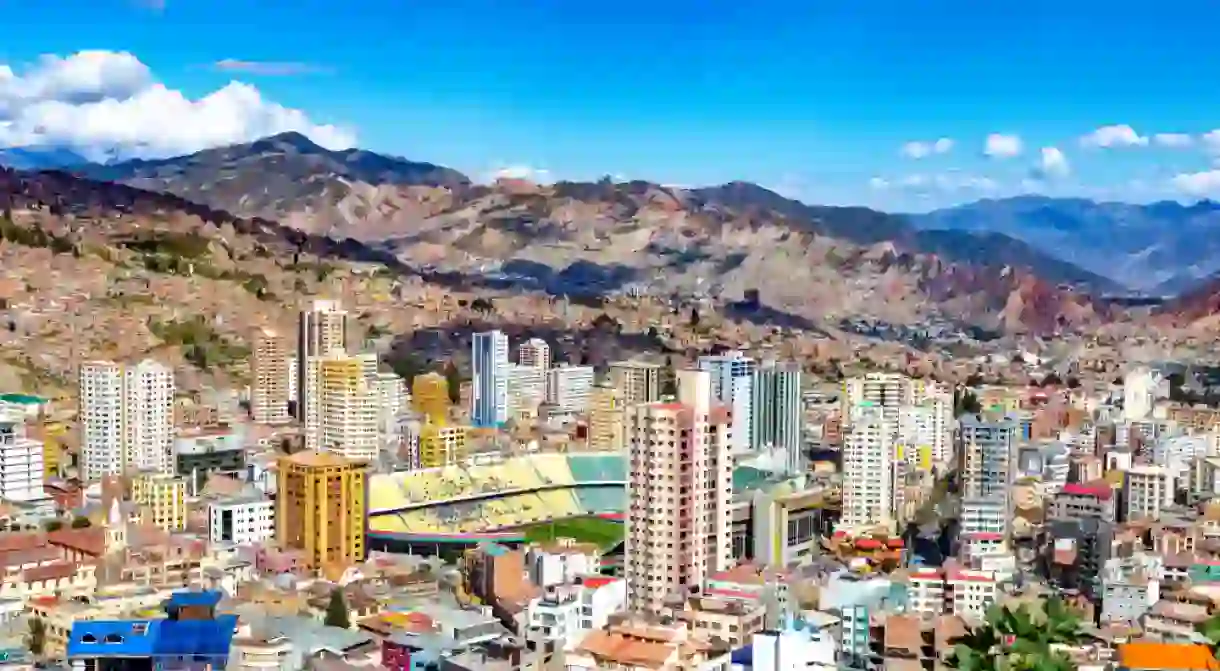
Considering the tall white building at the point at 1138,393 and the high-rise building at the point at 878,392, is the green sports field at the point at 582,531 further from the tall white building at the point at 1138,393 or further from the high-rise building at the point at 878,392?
the tall white building at the point at 1138,393

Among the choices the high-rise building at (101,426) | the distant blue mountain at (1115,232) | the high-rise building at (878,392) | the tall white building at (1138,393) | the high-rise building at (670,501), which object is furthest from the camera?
the distant blue mountain at (1115,232)

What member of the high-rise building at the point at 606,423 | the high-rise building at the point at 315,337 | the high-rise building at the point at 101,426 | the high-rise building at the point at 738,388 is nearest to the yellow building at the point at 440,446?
the high-rise building at the point at 606,423

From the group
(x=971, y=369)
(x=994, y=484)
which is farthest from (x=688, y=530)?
(x=971, y=369)

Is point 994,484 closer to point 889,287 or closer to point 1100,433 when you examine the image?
point 1100,433

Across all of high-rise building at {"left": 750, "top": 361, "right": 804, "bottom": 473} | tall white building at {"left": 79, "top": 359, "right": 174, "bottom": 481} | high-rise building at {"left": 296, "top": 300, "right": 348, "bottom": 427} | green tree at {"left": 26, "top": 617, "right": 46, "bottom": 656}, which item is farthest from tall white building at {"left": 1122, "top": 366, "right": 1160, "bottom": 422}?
green tree at {"left": 26, "top": 617, "right": 46, "bottom": 656}

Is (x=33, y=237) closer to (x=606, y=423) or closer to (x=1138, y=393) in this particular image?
(x=606, y=423)
